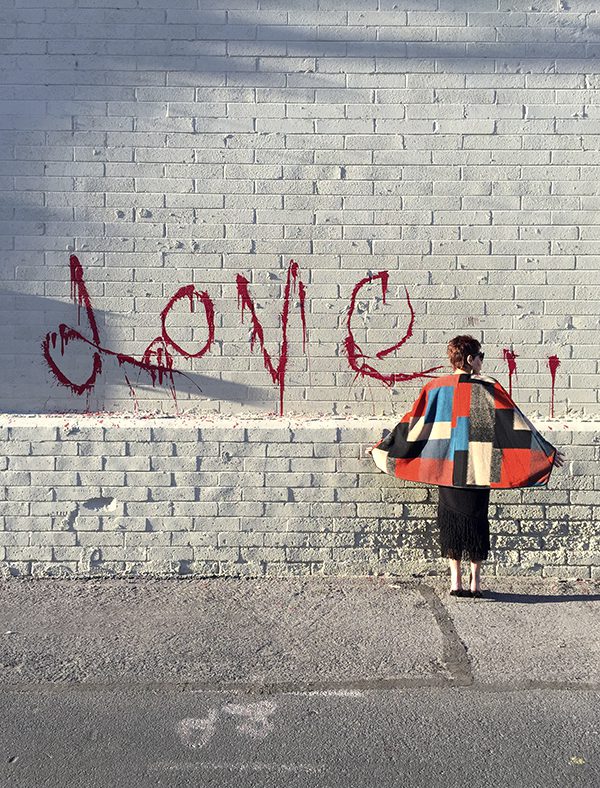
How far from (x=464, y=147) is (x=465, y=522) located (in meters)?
2.19

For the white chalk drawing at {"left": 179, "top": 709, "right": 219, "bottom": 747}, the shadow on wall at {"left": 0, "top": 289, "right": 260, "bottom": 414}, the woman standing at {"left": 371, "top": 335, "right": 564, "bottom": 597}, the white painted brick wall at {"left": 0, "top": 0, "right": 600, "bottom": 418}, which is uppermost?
the white painted brick wall at {"left": 0, "top": 0, "right": 600, "bottom": 418}

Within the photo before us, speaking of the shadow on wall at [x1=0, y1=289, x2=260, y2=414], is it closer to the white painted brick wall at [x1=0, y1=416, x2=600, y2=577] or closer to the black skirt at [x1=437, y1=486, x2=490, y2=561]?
the white painted brick wall at [x1=0, y1=416, x2=600, y2=577]

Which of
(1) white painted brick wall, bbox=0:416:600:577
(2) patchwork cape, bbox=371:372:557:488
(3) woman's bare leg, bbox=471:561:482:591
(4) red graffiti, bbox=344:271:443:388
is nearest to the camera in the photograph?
(2) patchwork cape, bbox=371:372:557:488

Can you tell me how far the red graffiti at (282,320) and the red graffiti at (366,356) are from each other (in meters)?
0.27

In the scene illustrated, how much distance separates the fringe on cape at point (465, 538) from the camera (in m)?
4.86

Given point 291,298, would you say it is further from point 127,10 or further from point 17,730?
point 17,730

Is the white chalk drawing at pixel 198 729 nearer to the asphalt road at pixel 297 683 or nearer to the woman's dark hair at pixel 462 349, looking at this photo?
the asphalt road at pixel 297 683

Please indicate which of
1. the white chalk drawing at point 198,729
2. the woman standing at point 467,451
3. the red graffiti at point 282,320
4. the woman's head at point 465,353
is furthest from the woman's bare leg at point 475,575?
the white chalk drawing at point 198,729

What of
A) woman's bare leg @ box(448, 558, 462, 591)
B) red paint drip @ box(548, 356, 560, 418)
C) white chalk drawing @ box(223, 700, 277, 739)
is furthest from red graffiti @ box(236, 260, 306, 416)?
white chalk drawing @ box(223, 700, 277, 739)

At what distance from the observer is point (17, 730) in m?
3.50

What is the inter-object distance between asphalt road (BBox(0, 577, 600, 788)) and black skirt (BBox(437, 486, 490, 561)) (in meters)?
0.28

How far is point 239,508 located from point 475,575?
138 cm

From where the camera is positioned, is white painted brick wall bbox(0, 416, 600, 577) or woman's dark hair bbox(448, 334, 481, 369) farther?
white painted brick wall bbox(0, 416, 600, 577)

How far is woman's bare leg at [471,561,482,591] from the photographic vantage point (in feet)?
16.1
